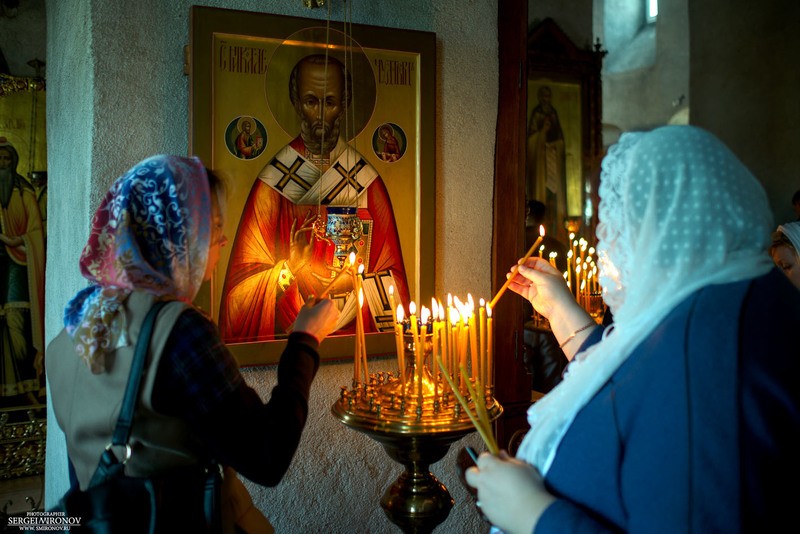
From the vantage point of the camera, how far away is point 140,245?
1377 mm

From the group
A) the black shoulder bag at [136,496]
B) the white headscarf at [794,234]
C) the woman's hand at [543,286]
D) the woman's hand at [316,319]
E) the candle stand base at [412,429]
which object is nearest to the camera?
the black shoulder bag at [136,496]

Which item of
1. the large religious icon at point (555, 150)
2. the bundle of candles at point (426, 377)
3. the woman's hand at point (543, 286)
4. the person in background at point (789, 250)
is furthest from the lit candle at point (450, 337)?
the large religious icon at point (555, 150)

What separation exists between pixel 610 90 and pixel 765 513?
10532mm

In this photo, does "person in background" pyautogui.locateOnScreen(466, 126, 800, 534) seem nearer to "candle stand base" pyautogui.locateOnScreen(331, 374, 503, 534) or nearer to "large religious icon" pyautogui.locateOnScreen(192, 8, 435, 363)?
"candle stand base" pyautogui.locateOnScreen(331, 374, 503, 534)

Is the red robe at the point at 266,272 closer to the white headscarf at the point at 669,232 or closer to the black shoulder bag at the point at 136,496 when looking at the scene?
the black shoulder bag at the point at 136,496

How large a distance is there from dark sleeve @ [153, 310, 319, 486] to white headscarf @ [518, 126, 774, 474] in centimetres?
56

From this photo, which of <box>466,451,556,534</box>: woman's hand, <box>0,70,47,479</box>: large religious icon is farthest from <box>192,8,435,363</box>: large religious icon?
<box>0,70,47,479</box>: large religious icon

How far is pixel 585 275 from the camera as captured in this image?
14.7ft

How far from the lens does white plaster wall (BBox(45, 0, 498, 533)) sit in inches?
83.4

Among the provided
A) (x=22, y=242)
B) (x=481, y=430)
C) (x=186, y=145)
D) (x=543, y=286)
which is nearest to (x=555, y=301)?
(x=543, y=286)

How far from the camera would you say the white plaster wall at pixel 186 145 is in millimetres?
2119

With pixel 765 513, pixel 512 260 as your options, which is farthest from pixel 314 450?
pixel 765 513

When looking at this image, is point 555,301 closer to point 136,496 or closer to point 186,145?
point 136,496

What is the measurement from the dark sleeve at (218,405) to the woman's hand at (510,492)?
0.42 m
